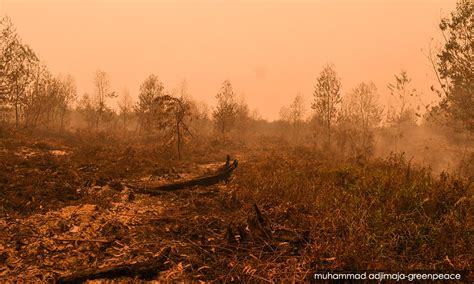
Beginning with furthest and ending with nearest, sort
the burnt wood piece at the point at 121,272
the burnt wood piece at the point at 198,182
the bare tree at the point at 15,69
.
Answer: the bare tree at the point at 15,69 → the burnt wood piece at the point at 198,182 → the burnt wood piece at the point at 121,272

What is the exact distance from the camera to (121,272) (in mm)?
3537

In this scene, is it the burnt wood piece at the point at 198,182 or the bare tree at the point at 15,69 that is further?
the bare tree at the point at 15,69

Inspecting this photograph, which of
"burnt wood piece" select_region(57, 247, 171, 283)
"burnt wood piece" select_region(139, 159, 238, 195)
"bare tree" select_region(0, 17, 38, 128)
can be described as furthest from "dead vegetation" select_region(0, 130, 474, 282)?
"bare tree" select_region(0, 17, 38, 128)

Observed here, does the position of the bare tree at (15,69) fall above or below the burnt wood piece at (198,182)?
above

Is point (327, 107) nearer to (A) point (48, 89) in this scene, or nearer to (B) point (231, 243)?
(B) point (231, 243)

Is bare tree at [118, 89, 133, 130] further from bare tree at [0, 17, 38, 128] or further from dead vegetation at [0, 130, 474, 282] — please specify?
dead vegetation at [0, 130, 474, 282]

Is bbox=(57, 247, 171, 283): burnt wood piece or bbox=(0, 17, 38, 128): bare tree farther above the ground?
bbox=(0, 17, 38, 128): bare tree

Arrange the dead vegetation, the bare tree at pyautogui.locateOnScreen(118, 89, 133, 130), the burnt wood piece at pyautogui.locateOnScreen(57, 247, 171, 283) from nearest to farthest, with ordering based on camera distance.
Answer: the burnt wood piece at pyautogui.locateOnScreen(57, 247, 171, 283) → the dead vegetation → the bare tree at pyautogui.locateOnScreen(118, 89, 133, 130)

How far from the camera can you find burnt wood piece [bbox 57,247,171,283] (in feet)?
11.0

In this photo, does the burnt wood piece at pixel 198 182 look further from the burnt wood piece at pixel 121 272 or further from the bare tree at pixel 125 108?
the bare tree at pixel 125 108

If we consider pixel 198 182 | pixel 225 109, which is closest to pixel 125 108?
pixel 225 109

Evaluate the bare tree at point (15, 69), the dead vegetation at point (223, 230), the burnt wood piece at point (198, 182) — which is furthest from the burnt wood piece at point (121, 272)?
the bare tree at point (15, 69)

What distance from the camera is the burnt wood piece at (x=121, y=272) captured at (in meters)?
3.36

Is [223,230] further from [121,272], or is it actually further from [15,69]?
[15,69]
